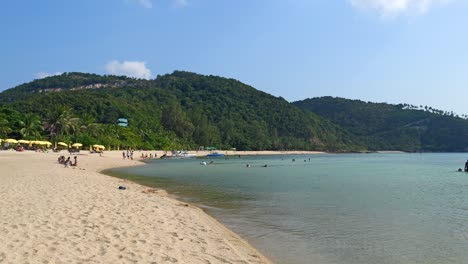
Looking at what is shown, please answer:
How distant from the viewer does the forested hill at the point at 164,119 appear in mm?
85375

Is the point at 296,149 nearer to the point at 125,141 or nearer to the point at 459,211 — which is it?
the point at 125,141

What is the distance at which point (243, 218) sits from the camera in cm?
1563

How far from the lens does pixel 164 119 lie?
144625 mm

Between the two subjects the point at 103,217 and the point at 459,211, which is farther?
the point at 459,211

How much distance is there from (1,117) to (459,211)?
257ft

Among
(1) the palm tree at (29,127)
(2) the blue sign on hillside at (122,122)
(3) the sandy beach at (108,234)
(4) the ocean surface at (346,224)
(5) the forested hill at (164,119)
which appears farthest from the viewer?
(2) the blue sign on hillside at (122,122)

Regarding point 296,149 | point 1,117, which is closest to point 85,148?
point 1,117

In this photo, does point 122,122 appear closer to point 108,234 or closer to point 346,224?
point 346,224

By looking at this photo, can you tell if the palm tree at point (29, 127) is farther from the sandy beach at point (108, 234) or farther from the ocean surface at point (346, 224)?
the sandy beach at point (108, 234)

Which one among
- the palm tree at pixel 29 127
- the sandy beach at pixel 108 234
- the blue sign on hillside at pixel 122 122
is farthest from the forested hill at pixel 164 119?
the sandy beach at pixel 108 234

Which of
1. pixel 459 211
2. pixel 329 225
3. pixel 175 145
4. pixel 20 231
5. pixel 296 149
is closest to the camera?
pixel 20 231

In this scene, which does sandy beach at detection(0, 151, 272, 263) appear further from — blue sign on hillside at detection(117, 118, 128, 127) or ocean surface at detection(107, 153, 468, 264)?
blue sign on hillside at detection(117, 118, 128, 127)

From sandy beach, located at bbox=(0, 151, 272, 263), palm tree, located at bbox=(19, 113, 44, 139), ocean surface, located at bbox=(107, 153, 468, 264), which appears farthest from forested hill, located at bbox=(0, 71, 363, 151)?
sandy beach, located at bbox=(0, 151, 272, 263)

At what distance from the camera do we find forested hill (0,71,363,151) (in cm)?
8538
